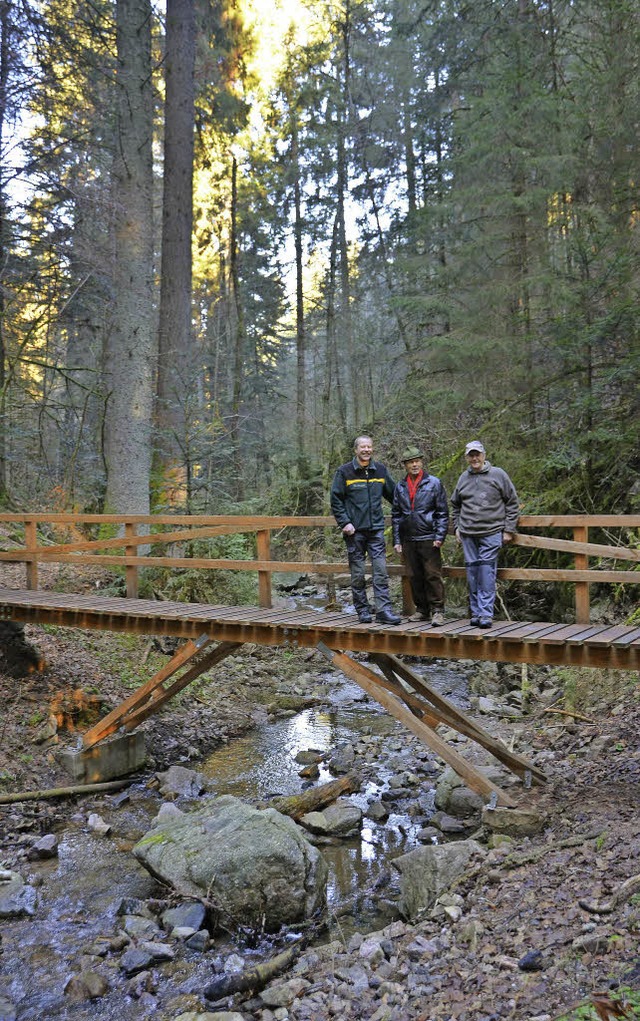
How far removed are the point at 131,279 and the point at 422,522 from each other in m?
8.04

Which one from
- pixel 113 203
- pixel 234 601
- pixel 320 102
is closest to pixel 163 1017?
pixel 234 601

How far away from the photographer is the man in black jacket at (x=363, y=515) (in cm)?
743

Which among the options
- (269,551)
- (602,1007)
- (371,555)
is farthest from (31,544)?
(602,1007)

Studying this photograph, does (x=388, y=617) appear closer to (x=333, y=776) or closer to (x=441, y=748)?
(x=441, y=748)

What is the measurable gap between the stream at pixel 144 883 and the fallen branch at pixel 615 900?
6.53ft

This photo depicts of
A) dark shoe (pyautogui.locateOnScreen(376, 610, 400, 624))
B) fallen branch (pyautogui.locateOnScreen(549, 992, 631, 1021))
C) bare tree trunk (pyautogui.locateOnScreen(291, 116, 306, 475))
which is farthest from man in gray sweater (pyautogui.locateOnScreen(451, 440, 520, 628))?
bare tree trunk (pyautogui.locateOnScreen(291, 116, 306, 475))

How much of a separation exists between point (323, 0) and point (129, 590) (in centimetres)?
2217

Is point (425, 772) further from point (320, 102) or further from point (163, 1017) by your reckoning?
point (320, 102)

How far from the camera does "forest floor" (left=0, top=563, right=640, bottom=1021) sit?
392cm

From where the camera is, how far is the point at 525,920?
4.64 meters

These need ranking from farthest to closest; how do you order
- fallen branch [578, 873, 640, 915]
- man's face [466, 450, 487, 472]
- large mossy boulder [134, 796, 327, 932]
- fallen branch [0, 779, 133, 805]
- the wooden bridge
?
fallen branch [0, 779, 133, 805], man's face [466, 450, 487, 472], the wooden bridge, large mossy boulder [134, 796, 327, 932], fallen branch [578, 873, 640, 915]

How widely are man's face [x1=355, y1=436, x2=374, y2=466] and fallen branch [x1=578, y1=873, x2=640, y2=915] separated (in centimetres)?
434

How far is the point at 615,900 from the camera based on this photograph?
4.45 meters

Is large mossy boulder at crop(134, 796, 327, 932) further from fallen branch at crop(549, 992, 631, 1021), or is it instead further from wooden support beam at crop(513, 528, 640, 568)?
wooden support beam at crop(513, 528, 640, 568)
